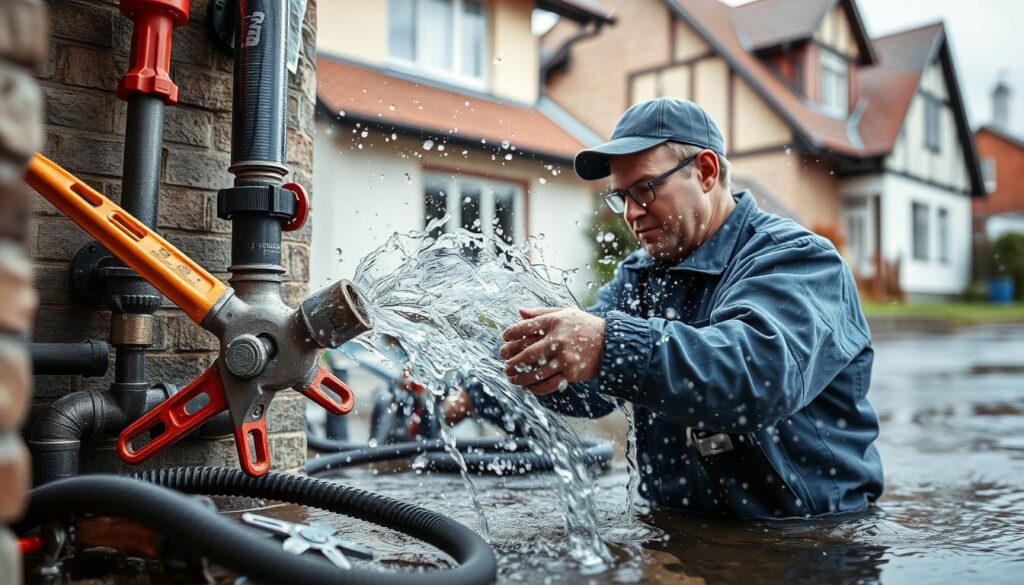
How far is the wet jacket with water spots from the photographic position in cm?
209

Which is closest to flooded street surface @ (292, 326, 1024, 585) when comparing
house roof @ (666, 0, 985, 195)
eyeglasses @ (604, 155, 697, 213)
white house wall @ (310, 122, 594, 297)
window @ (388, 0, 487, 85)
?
eyeglasses @ (604, 155, 697, 213)

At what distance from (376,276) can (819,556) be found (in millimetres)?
1327

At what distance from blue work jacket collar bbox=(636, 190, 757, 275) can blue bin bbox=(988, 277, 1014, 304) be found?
23.9 meters

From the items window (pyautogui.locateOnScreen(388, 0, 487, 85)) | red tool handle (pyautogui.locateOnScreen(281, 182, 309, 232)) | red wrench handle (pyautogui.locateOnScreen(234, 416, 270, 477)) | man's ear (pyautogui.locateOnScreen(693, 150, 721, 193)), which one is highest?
window (pyautogui.locateOnScreen(388, 0, 487, 85))

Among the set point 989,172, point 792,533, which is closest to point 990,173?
point 989,172

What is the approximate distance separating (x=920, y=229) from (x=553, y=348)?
21962mm

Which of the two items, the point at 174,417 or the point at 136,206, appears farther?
the point at 136,206

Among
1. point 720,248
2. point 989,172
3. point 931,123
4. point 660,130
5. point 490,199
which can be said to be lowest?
point 720,248

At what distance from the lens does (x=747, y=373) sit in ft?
6.86

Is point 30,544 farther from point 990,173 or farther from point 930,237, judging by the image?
point 990,173

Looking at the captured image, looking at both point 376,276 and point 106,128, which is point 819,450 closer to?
point 376,276

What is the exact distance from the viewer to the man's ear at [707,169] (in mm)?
2758

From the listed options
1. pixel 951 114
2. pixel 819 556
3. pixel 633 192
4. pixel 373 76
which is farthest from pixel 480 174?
pixel 951 114

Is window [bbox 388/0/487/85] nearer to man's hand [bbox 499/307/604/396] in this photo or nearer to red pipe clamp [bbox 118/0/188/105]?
red pipe clamp [bbox 118/0/188/105]
